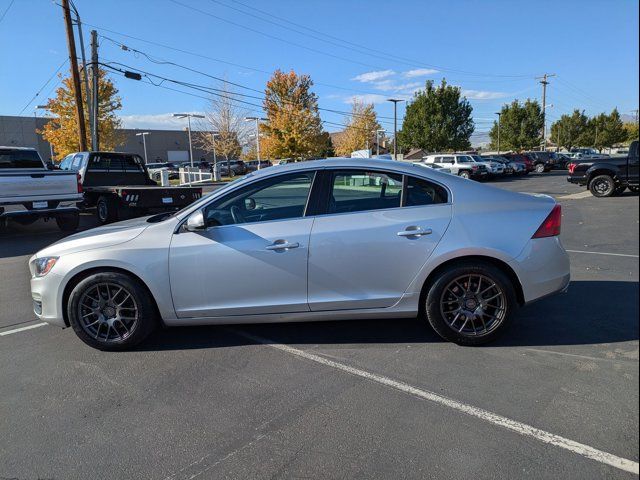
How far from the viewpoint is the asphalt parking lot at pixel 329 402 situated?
105 inches

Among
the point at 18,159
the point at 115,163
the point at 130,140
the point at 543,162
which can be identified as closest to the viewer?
the point at 18,159

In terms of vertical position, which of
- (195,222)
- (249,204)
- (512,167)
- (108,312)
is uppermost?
(512,167)

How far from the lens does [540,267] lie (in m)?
3.98

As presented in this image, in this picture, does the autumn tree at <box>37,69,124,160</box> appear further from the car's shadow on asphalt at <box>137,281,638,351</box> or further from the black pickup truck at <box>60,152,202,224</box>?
the car's shadow on asphalt at <box>137,281,638,351</box>

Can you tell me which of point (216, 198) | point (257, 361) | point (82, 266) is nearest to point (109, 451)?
point (257, 361)

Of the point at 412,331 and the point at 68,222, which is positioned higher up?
the point at 68,222

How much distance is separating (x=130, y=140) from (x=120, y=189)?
2697 inches

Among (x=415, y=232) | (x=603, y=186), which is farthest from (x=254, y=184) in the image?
(x=603, y=186)

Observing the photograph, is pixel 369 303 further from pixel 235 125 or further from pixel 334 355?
pixel 235 125

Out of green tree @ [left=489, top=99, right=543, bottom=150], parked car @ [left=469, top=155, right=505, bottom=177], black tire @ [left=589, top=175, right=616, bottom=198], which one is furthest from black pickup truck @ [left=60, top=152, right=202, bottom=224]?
green tree @ [left=489, top=99, right=543, bottom=150]

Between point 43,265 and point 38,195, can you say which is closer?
point 43,265

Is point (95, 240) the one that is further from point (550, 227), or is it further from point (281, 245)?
point (550, 227)

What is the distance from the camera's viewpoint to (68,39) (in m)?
19.2

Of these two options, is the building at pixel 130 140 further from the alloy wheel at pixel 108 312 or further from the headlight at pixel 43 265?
the alloy wheel at pixel 108 312
